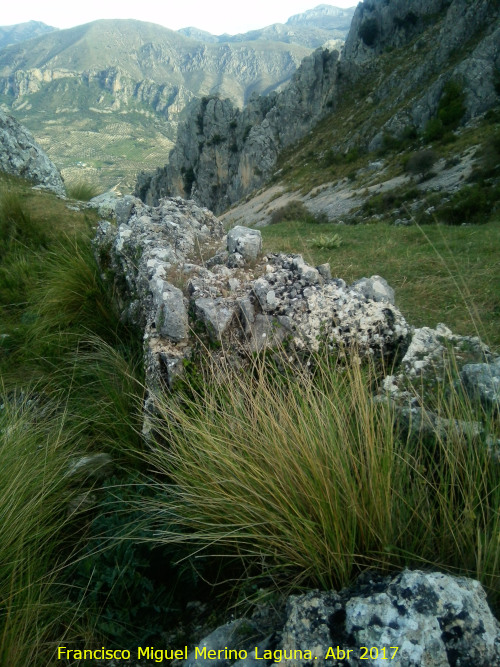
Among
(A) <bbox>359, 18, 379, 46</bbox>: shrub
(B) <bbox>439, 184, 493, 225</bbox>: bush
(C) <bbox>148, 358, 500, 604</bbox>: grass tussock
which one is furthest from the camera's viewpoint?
(A) <bbox>359, 18, 379, 46</bbox>: shrub

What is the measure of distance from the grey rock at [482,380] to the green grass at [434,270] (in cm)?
26

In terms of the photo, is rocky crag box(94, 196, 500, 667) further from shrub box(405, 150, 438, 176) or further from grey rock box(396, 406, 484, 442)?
shrub box(405, 150, 438, 176)

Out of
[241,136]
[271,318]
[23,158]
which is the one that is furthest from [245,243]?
[241,136]

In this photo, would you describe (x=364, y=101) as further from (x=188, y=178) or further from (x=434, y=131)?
(x=188, y=178)

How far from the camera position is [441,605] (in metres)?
1.48

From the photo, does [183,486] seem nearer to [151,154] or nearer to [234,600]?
[234,600]

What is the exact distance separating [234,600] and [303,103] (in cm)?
6136

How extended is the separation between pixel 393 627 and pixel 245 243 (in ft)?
12.9

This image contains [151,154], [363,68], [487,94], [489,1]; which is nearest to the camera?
[487,94]

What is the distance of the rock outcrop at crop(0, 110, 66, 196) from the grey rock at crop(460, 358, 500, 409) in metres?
14.9

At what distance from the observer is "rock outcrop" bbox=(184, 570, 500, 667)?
4.55 feet

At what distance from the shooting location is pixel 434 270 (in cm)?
614

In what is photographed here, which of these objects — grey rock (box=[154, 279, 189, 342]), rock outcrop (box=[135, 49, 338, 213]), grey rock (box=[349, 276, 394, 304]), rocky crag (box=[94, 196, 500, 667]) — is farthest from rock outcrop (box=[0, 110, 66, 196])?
rock outcrop (box=[135, 49, 338, 213])

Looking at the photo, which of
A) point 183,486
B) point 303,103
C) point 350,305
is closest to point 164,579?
point 183,486
